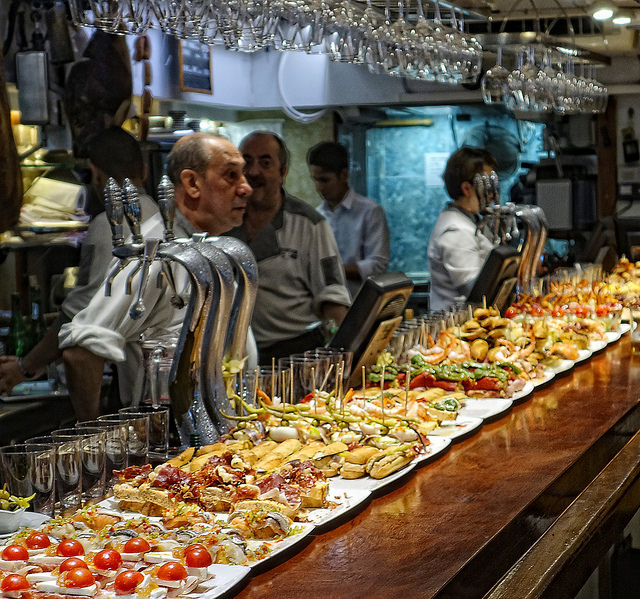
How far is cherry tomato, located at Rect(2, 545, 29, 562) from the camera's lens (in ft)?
5.06

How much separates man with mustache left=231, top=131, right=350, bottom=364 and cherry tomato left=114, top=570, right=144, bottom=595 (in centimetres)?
359

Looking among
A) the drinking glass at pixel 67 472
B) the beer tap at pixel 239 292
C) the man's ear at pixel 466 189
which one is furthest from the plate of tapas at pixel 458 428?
the man's ear at pixel 466 189

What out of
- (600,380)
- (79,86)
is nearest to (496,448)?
(600,380)

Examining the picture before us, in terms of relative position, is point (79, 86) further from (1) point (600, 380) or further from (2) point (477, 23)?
(2) point (477, 23)

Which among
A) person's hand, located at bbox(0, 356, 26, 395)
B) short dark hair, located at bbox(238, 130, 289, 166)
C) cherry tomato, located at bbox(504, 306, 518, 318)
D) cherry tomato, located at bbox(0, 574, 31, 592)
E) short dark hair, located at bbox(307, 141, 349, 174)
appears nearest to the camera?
cherry tomato, located at bbox(0, 574, 31, 592)

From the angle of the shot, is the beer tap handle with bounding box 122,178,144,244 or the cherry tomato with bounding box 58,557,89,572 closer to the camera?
the cherry tomato with bounding box 58,557,89,572

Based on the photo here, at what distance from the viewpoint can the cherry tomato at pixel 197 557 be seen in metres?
1.53

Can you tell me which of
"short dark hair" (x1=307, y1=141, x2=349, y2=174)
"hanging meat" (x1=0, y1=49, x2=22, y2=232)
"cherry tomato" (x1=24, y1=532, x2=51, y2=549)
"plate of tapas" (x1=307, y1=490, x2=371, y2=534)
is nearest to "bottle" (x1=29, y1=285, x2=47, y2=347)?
"hanging meat" (x1=0, y1=49, x2=22, y2=232)

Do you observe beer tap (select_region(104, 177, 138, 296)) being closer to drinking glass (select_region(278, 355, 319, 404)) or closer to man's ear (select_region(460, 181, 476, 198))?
drinking glass (select_region(278, 355, 319, 404))

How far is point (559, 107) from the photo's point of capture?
18.6 ft

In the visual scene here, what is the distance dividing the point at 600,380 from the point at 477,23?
3.62 m

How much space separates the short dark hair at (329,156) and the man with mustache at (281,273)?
84 centimetres

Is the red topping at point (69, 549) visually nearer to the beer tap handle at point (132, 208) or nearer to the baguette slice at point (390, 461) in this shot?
the baguette slice at point (390, 461)

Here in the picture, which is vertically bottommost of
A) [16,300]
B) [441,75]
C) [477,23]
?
[16,300]
